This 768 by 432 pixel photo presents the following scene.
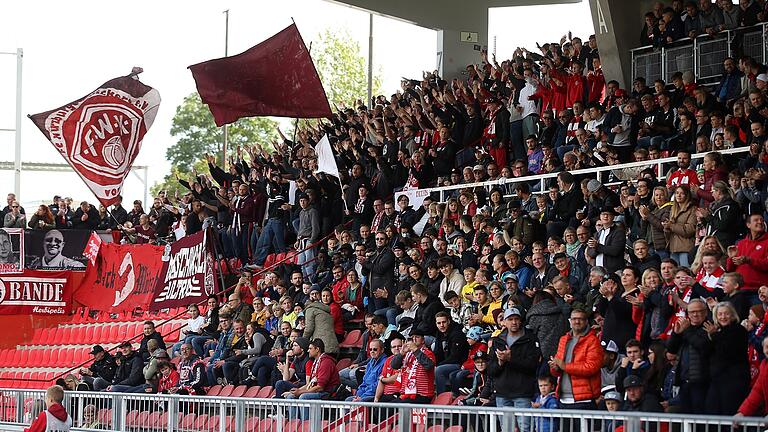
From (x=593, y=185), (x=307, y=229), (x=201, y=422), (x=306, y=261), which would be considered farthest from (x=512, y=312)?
(x=307, y=229)

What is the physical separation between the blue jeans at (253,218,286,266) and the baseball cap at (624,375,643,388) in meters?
12.6

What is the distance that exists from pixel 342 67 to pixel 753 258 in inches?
2427

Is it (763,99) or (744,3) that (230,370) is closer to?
(763,99)

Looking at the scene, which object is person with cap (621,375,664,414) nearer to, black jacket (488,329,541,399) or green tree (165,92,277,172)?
black jacket (488,329,541,399)

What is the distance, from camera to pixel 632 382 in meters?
10.6

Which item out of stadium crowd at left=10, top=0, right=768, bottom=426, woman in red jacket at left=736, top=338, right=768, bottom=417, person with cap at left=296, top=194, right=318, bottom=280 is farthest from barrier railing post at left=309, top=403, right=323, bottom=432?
person with cap at left=296, top=194, right=318, bottom=280

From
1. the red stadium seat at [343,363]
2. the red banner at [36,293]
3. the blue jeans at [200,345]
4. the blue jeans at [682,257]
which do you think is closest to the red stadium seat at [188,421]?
the red stadium seat at [343,363]

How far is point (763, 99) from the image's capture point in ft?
50.9

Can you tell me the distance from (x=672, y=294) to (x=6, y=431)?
10.0m

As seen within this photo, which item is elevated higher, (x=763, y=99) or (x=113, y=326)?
(x=763, y=99)

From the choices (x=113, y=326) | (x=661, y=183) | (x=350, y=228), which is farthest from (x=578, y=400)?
(x=113, y=326)

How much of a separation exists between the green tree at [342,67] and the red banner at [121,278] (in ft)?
146

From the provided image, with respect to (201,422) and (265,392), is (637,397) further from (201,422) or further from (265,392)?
(265,392)

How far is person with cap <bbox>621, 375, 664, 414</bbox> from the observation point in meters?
10.5
